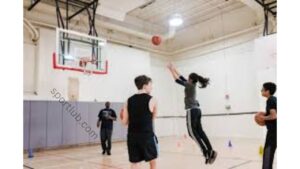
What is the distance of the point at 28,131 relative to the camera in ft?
24.4

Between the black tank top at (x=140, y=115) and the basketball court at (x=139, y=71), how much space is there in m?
2.21

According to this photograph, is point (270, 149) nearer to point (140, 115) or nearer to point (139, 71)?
point (140, 115)

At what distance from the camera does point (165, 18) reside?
35.6 feet

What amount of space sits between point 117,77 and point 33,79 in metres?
3.29

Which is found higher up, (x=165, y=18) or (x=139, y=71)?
(x=165, y=18)

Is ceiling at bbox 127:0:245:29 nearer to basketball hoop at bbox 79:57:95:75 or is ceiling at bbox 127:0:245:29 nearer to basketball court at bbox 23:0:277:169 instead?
basketball court at bbox 23:0:277:169

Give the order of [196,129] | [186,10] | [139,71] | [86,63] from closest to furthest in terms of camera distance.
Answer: [196,129] < [86,63] < [186,10] < [139,71]

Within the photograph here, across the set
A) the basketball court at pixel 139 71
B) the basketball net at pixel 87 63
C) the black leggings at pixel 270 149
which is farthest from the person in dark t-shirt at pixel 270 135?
the basketball net at pixel 87 63

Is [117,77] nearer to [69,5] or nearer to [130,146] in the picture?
[69,5]

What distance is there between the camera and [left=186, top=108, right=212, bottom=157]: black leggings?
4.56m

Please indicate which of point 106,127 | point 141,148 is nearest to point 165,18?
point 106,127

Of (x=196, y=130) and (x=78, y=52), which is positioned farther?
(x=78, y=52)

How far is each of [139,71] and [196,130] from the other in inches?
265
